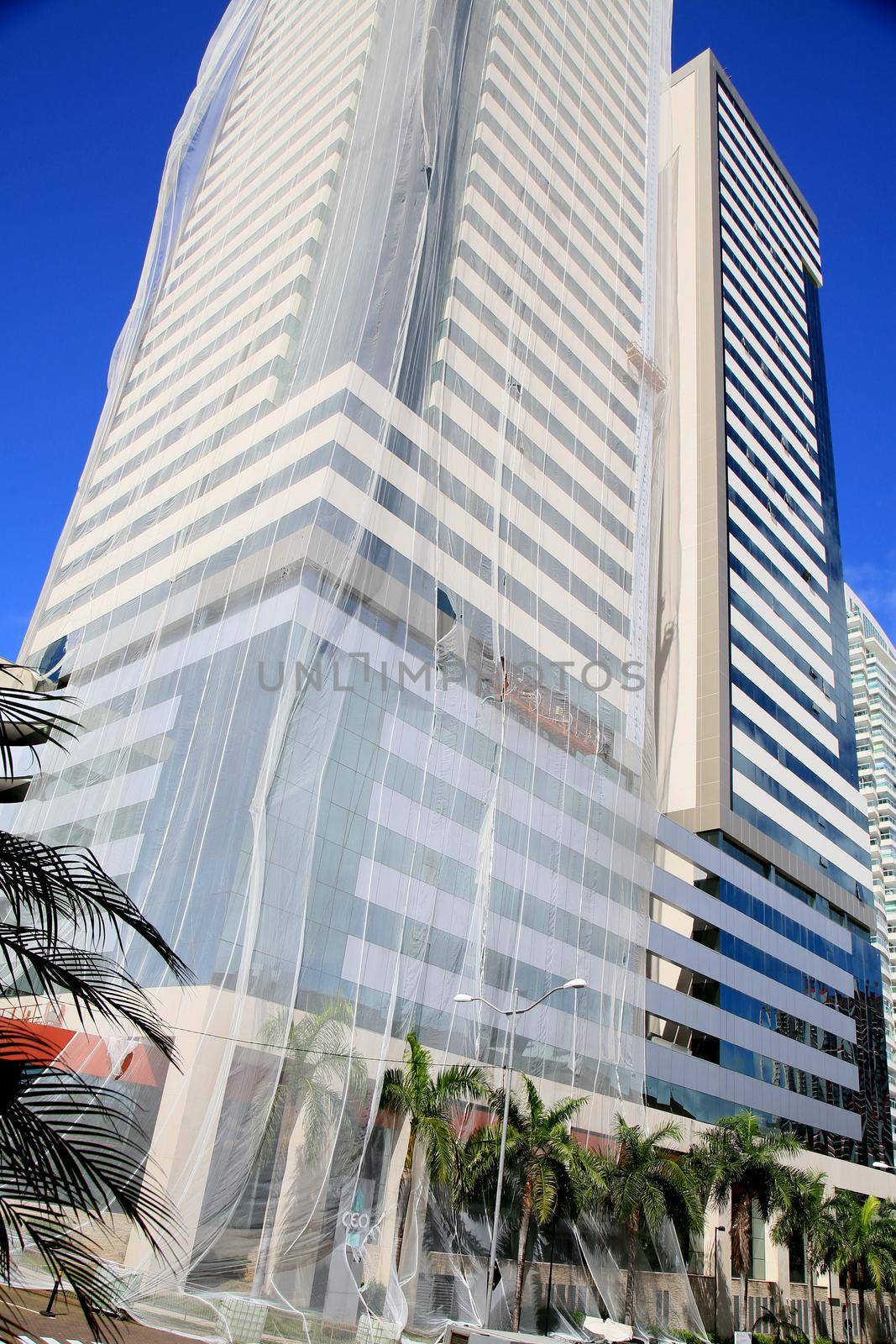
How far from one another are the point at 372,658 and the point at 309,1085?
27.0 ft

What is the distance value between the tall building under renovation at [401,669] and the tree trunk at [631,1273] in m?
0.75

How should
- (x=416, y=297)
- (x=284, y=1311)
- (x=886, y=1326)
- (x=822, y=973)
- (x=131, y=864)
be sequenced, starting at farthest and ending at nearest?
(x=822, y=973), (x=886, y=1326), (x=416, y=297), (x=131, y=864), (x=284, y=1311)

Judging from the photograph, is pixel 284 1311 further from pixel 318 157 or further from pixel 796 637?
pixel 796 637

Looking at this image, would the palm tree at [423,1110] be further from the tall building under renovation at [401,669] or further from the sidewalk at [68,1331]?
the sidewalk at [68,1331]

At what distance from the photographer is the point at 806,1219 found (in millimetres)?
33938

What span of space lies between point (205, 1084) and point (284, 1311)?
3.35 meters

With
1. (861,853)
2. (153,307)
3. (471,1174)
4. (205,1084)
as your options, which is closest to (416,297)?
(153,307)

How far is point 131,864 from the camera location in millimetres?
18406

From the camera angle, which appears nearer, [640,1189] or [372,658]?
[372,658]

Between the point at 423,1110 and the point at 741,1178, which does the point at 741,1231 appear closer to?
the point at 741,1178

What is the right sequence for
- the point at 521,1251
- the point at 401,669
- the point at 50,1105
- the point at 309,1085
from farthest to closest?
the point at 521,1251 < the point at 401,669 < the point at 309,1085 < the point at 50,1105

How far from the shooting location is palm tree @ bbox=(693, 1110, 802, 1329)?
31.0 meters

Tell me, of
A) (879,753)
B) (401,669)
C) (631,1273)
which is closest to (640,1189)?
(631,1273)

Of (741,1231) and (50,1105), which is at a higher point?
(50,1105)
